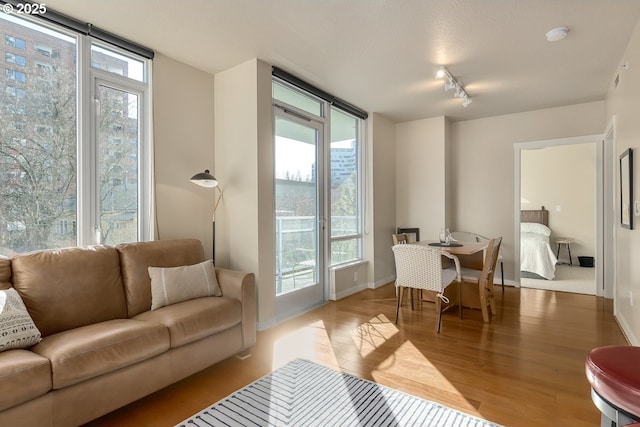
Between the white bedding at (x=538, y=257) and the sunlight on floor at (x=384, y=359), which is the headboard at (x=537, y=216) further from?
the sunlight on floor at (x=384, y=359)

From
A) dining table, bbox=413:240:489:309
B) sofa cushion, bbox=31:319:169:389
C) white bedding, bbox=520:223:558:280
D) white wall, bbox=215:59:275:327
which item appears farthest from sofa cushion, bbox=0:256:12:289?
white bedding, bbox=520:223:558:280

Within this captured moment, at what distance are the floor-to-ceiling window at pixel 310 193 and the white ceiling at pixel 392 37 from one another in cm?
45

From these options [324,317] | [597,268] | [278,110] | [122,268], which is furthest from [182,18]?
[597,268]

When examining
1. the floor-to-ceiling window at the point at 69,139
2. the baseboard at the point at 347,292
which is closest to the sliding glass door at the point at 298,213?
the baseboard at the point at 347,292

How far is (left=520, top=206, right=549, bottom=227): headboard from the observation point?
692 centimetres

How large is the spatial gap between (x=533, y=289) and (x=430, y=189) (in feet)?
6.96

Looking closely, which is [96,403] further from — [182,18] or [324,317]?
[182,18]

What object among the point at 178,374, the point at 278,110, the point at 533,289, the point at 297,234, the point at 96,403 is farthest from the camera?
the point at 533,289

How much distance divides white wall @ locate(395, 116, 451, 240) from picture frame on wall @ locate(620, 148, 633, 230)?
2.37 meters

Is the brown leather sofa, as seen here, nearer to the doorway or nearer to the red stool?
the red stool

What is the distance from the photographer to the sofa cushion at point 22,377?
150 cm

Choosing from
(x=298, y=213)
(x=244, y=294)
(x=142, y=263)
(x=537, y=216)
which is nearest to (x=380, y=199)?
(x=298, y=213)

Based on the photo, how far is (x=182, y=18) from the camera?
2613 mm

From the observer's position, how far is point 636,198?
8.78 ft
